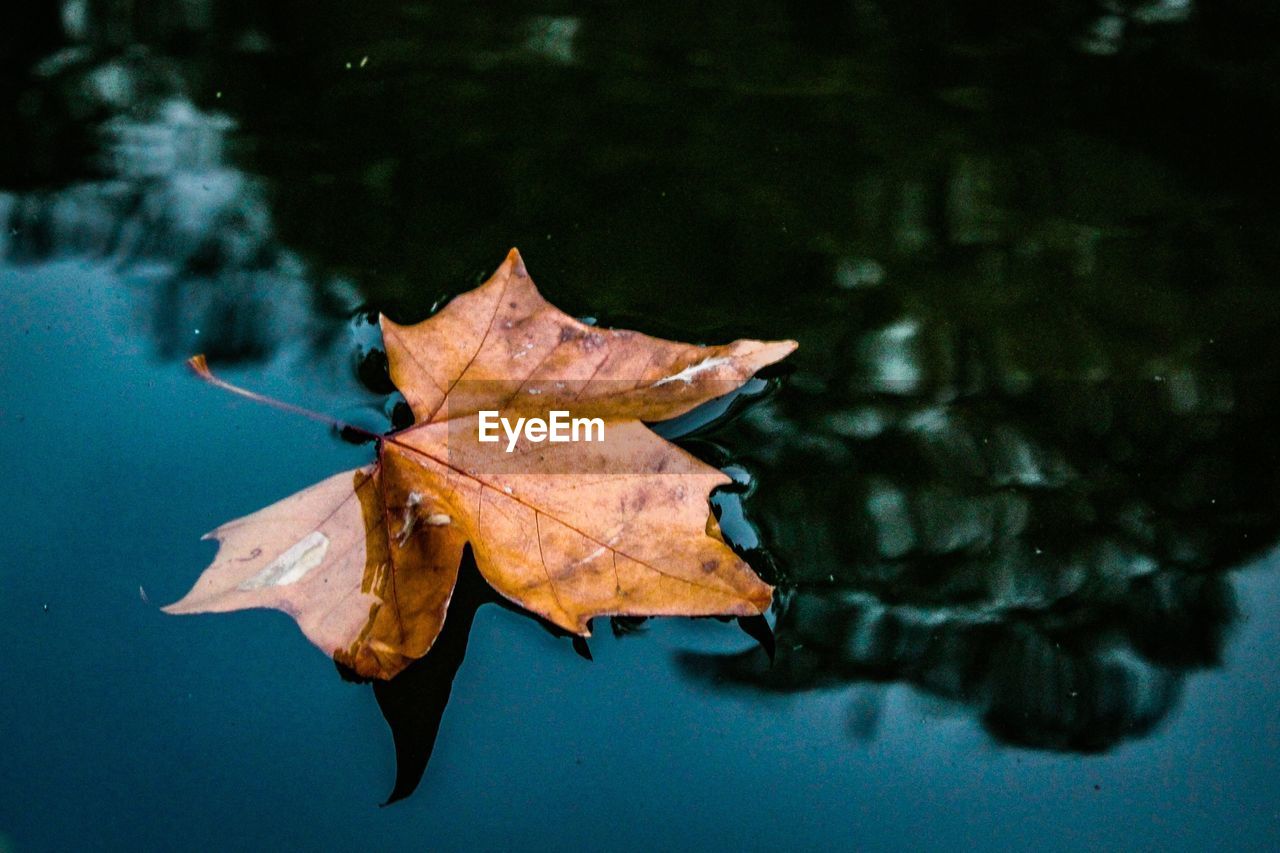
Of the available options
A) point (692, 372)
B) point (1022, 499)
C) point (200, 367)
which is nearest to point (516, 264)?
point (692, 372)

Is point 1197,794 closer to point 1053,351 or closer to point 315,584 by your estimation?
point 1053,351

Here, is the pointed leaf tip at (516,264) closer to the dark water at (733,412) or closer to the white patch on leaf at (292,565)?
the dark water at (733,412)

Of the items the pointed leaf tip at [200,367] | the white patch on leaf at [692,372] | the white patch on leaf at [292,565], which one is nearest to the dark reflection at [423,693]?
the white patch on leaf at [292,565]

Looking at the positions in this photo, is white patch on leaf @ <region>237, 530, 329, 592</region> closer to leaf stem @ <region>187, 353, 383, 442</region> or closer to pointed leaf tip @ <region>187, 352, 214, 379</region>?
leaf stem @ <region>187, 353, 383, 442</region>

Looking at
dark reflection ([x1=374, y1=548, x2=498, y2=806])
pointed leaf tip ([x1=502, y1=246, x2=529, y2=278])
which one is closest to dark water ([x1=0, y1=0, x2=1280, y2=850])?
dark reflection ([x1=374, y1=548, x2=498, y2=806])

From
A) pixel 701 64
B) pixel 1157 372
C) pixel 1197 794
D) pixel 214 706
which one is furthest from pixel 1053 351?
pixel 214 706
